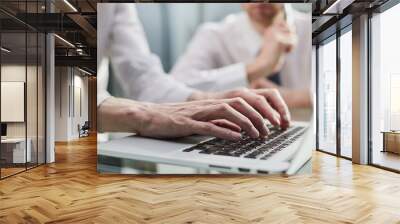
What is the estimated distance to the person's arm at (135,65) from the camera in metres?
6.25

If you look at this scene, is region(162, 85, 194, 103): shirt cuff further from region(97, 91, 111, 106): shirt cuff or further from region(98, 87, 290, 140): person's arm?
region(97, 91, 111, 106): shirt cuff

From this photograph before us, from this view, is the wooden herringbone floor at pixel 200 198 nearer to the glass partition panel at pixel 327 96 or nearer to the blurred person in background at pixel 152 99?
the blurred person in background at pixel 152 99

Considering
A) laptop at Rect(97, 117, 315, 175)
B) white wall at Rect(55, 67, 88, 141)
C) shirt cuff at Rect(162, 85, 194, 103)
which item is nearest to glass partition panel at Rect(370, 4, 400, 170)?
laptop at Rect(97, 117, 315, 175)

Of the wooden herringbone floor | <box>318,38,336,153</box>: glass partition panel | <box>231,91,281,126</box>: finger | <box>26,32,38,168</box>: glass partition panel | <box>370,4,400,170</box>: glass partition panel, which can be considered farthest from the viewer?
<box>318,38,336,153</box>: glass partition panel

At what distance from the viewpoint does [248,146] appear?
244 inches

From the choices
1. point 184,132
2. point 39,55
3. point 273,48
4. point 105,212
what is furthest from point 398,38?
point 39,55

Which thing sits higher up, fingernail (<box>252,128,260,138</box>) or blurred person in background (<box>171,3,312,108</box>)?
blurred person in background (<box>171,3,312,108</box>)

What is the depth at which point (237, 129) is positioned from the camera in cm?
617

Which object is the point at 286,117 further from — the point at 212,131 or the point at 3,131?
the point at 3,131

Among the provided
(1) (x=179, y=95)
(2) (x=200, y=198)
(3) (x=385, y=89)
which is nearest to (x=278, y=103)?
(1) (x=179, y=95)

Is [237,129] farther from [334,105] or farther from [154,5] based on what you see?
[334,105]

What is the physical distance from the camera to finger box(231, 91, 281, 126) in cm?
625

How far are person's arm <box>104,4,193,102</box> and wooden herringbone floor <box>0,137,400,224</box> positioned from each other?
134 cm

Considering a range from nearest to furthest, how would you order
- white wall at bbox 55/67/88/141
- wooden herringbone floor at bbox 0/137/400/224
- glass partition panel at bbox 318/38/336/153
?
wooden herringbone floor at bbox 0/137/400/224 → glass partition panel at bbox 318/38/336/153 → white wall at bbox 55/67/88/141
